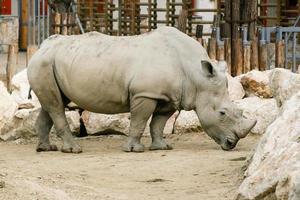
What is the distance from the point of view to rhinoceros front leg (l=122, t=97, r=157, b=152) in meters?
13.5

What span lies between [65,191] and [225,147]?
13.5 ft

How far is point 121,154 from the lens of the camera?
13367mm

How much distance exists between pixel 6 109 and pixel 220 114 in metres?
3.55

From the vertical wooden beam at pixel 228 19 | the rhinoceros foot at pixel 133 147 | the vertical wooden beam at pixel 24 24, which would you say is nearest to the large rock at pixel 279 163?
the rhinoceros foot at pixel 133 147

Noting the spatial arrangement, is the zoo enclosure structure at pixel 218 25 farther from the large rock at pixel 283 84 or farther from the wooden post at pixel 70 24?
the large rock at pixel 283 84

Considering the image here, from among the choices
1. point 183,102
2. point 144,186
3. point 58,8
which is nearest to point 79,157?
point 183,102

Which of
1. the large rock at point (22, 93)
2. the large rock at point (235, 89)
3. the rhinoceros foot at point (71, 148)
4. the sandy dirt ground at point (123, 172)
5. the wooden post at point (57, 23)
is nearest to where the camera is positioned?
the sandy dirt ground at point (123, 172)

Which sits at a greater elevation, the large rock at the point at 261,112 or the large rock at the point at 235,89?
the large rock at the point at 235,89

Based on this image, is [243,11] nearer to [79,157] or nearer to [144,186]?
[79,157]

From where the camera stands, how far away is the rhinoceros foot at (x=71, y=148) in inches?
547

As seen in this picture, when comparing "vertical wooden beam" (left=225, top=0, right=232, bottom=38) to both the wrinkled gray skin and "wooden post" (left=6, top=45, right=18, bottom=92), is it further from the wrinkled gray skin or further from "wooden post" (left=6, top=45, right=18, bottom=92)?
the wrinkled gray skin

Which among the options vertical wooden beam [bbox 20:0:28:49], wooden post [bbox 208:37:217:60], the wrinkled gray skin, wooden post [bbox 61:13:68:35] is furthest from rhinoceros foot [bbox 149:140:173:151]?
vertical wooden beam [bbox 20:0:28:49]

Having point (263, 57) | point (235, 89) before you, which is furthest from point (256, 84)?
point (263, 57)

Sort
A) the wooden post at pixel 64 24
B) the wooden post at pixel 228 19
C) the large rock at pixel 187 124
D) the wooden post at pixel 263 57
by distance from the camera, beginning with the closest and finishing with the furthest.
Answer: the large rock at pixel 187 124, the wooden post at pixel 263 57, the wooden post at pixel 228 19, the wooden post at pixel 64 24
